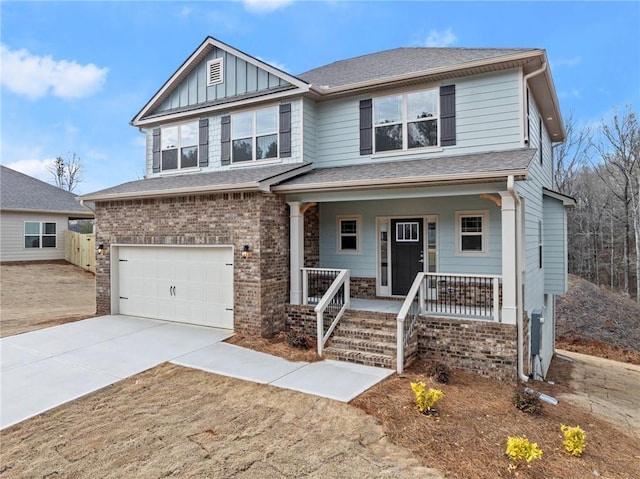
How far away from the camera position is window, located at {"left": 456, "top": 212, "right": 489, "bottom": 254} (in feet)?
30.5

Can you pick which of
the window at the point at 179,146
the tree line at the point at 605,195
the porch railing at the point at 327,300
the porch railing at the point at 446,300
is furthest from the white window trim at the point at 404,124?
the tree line at the point at 605,195

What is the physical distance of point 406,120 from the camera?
382 inches

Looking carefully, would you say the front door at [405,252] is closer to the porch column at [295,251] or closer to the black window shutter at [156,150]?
the porch column at [295,251]

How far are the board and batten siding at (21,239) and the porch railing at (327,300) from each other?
57.9ft

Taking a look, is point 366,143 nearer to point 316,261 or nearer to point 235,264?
point 316,261

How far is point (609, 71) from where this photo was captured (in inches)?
1346

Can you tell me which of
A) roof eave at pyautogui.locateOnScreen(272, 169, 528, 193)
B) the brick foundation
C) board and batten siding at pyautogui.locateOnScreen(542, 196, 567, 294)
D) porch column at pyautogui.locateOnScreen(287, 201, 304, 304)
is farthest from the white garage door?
board and batten siding at pyautogui.locateOnScreen(542, 196, 567, 294)

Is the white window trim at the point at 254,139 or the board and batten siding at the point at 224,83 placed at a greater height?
the board and batten siding at the point at 224,83

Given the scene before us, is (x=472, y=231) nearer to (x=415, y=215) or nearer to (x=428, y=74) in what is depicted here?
(x=415, y=215)

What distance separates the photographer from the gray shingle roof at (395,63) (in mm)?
9242

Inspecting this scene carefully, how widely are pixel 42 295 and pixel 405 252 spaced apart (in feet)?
45.4

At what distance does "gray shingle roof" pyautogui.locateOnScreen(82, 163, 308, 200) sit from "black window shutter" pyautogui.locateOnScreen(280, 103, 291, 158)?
1.44 feet

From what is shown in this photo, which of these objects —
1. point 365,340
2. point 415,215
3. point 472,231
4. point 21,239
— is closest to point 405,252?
point 415,215

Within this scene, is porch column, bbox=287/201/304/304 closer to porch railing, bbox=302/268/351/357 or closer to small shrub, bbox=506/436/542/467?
porch railing, bbox=302/268/351/357
